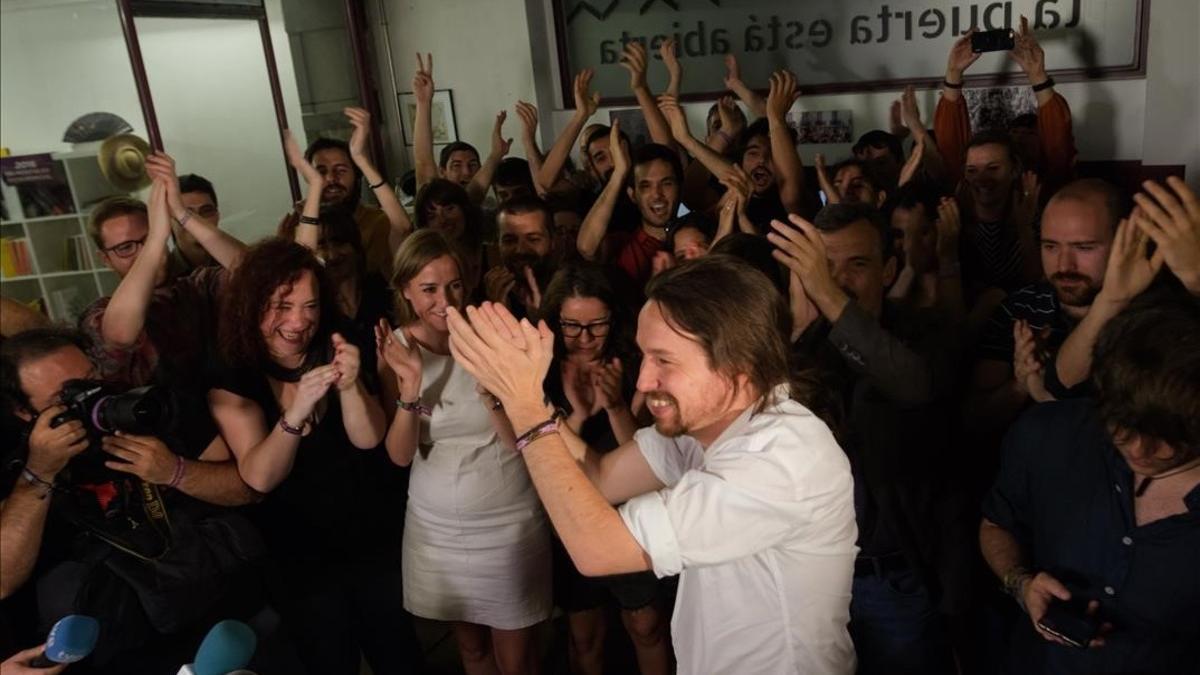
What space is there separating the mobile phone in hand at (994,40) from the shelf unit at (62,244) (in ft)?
18.7

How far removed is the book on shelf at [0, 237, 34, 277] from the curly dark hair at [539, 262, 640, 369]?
18.3 feet

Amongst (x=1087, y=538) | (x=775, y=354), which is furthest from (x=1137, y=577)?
(x=775, y=354)

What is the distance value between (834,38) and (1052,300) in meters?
2.67

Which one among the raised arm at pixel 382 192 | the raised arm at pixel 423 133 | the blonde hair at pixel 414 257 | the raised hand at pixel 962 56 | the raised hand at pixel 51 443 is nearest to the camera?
the raised hand at pixel 51 443

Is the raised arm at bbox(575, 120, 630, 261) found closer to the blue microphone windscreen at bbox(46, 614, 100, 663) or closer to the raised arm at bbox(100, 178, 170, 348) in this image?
the raised arm at bbox(100, 178, 170, 348)

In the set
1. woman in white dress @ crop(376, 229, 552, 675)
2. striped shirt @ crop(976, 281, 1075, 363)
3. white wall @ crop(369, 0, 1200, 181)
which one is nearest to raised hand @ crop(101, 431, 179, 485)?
woman in white dress @ crop(376, 229, 552, 675)

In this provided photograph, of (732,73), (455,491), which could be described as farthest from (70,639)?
(732,73)

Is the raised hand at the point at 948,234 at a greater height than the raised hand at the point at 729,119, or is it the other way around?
the raised hand at the point at 729,119

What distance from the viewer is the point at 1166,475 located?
4.74ft

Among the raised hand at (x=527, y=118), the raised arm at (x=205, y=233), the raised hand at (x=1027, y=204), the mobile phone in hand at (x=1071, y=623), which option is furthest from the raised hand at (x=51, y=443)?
the raised hand at (x=527, y=118)

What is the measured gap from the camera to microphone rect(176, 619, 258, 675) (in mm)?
1293

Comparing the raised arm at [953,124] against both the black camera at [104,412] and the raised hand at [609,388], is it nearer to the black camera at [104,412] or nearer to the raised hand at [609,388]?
the raised hand at [609,388]

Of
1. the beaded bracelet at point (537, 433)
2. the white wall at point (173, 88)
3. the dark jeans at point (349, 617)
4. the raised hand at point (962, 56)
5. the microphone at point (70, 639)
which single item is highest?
the white wall at point (173, 88)

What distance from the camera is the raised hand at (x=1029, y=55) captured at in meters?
3.44
